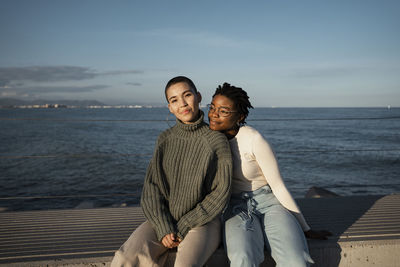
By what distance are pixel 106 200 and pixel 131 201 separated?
0.64 meters

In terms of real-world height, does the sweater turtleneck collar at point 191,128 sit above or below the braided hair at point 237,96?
below

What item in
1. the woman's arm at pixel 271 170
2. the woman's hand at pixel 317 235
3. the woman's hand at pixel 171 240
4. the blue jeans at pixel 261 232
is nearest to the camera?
the blue jeans at pixel 261 232

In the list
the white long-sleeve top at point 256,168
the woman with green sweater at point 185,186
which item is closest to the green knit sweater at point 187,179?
the woman with green sweater at point 185,186

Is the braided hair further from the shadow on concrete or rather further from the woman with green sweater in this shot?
the shadow on concrete

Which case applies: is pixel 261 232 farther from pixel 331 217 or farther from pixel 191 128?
pixel 331 217

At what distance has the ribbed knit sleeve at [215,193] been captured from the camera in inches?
65.0

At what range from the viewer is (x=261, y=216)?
180cm

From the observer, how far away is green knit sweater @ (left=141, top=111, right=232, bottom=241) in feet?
5.48

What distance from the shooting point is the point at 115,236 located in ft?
6.63

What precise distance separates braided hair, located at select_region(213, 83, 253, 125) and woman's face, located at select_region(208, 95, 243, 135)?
3 cm

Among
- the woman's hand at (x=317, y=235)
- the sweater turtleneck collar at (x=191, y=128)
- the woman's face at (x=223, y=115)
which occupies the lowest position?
the woman's hand at (x=317, y=235)

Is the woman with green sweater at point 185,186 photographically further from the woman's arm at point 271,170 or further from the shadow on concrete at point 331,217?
the shadow on concrete at point 331,217

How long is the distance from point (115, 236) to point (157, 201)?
54 cm

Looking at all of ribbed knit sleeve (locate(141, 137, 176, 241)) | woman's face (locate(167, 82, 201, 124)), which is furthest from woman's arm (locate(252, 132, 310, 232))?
ribbed knit sleeve (locate(141, 137, 176, 241))
